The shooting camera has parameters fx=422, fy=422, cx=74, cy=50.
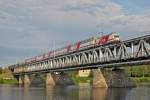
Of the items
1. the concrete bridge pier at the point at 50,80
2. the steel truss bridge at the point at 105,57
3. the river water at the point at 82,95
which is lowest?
A: the river water at the point at 82,95

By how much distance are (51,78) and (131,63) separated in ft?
200

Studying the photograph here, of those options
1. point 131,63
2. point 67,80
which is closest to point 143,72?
point 67,80

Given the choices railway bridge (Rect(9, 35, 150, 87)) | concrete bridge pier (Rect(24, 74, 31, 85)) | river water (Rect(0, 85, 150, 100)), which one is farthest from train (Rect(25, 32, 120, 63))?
concrete bridge pier (Rect(24, 74, 31, 85))

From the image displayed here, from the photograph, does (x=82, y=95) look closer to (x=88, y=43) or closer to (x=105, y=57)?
(x=105, y=57)

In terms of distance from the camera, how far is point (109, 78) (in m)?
98.6

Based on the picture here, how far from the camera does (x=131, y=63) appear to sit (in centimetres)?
8081

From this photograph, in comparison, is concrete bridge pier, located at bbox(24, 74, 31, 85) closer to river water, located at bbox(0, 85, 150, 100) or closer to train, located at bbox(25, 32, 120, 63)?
train, located at bbox(25, 32, 120, 63)

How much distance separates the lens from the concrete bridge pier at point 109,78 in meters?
97.9

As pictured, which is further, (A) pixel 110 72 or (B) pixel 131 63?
(A) pixel 110 72

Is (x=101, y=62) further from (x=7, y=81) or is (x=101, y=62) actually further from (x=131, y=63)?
(x=7, y=81)

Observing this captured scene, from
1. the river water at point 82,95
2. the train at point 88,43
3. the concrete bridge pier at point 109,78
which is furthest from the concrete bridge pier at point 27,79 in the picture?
the river water at point 82,95

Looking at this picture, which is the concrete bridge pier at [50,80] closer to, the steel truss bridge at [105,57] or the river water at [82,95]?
the steel truss bridge at [105,57]

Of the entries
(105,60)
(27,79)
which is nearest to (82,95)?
(105,60)

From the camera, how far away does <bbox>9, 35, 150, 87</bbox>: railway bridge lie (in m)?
76.2
